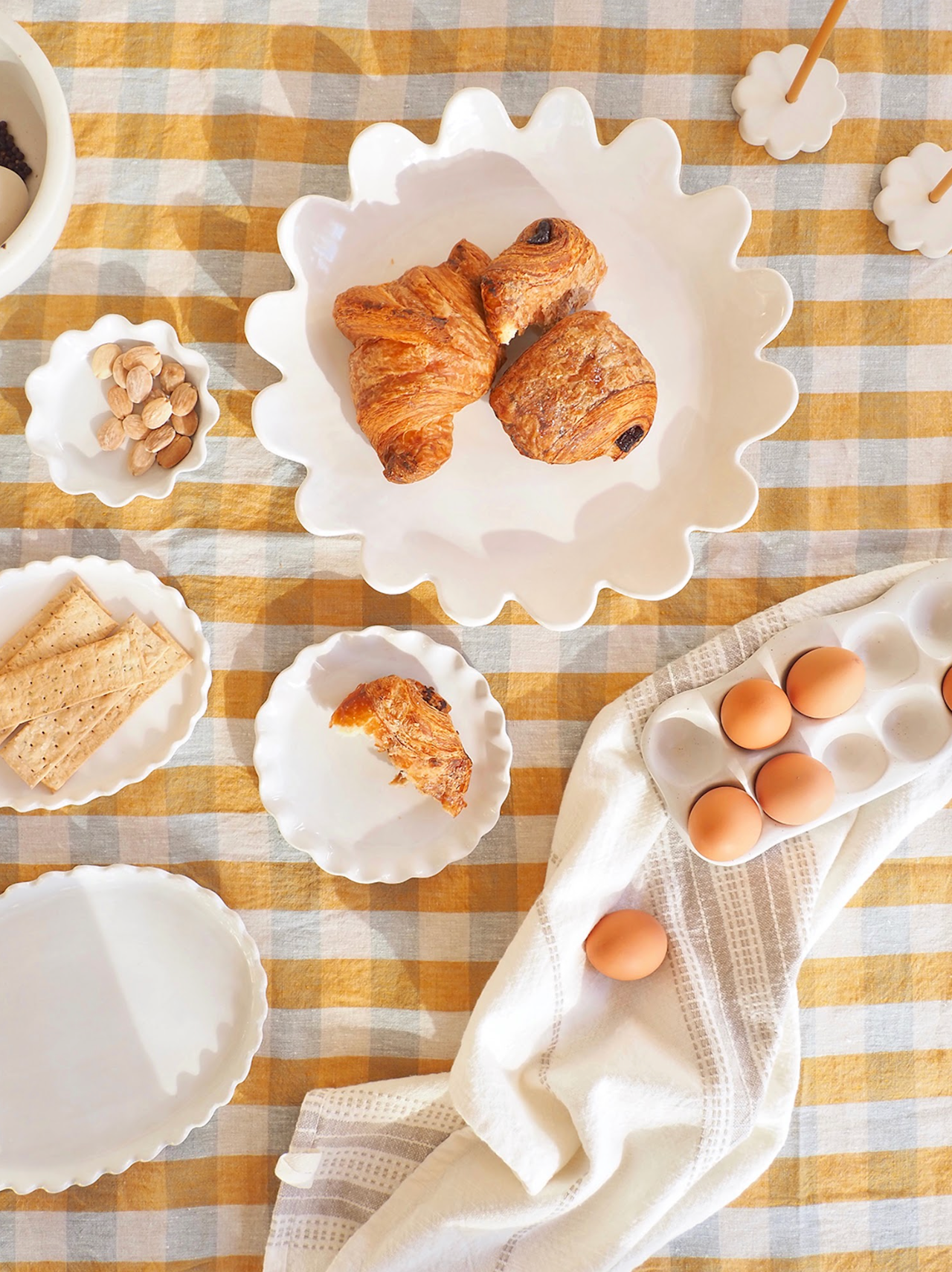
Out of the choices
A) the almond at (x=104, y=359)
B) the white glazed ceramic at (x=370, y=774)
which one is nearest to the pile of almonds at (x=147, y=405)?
the almond at (x=104, y=359)

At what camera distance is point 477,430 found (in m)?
1.11

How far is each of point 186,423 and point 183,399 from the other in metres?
0.03

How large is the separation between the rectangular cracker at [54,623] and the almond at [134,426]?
0.63 feet

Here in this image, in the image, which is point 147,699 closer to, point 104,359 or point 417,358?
point 104,359

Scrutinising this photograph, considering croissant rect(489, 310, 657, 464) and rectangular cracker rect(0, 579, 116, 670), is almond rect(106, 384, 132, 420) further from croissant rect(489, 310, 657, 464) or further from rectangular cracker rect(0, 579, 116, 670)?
croissant rect(489, 310, 657, 464)

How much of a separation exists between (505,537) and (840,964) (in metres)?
0.73

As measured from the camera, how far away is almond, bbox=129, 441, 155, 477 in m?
1.11

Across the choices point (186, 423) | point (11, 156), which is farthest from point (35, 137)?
point (186, 423)

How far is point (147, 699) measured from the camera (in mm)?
1162

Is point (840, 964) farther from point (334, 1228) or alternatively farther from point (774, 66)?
point (774, 66)

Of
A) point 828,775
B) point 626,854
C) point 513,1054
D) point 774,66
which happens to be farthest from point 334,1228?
point 774,66

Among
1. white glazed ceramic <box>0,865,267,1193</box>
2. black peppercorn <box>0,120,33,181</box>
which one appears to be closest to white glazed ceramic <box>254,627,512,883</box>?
white glazed ceramic <box>0,865,267,1193</box>

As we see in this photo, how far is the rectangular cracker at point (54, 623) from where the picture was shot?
113 cm

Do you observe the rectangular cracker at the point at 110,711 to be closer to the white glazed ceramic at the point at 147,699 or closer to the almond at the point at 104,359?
the white glazed ceramic at the point at 147,699
